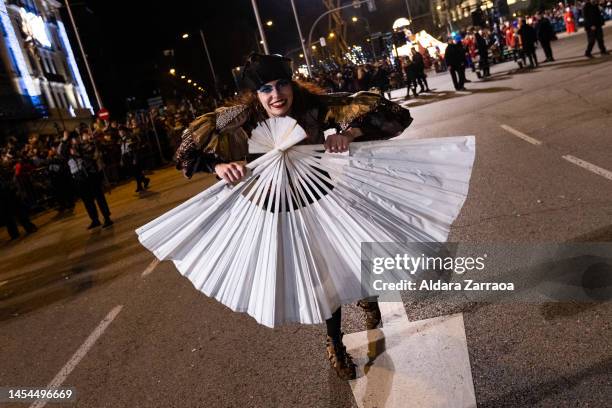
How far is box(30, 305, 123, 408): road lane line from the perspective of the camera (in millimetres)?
4631

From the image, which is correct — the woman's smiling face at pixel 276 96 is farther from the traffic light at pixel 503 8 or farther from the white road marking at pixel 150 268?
the traffic light at pixel 503 8

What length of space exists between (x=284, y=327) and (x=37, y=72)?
161ft

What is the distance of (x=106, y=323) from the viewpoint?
5.96 meters

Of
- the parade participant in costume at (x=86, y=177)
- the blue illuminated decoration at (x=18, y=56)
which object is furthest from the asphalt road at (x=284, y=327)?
the blue illuminated decoration at (x=18, y=56)

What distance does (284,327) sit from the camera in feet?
15.0

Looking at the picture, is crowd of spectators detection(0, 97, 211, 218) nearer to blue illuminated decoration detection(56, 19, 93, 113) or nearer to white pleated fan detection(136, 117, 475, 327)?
white pleated fan detection(136, 117, 475, 327)

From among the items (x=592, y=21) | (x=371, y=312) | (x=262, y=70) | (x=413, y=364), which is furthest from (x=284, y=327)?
(x=592, y=21)

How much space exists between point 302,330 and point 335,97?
79.6 inches

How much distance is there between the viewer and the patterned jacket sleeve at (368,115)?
330cm

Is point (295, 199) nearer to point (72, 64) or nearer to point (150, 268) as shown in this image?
point (150, 268)

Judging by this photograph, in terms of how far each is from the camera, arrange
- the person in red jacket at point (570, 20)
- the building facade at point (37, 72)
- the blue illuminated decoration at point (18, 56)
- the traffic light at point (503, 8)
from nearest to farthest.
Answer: the traffic light at point (503, 8) < the person in red jacket at point (570, 20) < the building facade at point (37, 72) < the blue illuminated decoration at point (18, 56)

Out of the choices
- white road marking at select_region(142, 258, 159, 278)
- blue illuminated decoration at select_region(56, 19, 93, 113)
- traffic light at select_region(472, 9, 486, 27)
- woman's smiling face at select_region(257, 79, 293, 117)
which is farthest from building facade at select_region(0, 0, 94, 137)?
woman's smiling face at select_region(257, 79, 293, 117)

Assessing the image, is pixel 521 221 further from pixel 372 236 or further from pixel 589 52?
pixel 589 52

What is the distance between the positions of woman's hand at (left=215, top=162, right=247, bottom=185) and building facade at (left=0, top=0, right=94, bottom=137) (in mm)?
28382
